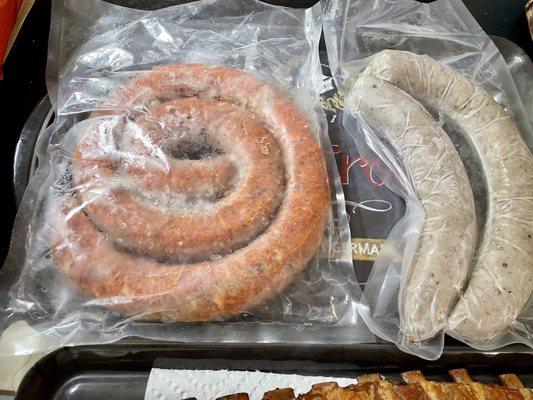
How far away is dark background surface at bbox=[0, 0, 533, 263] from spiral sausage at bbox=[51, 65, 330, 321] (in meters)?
0.31

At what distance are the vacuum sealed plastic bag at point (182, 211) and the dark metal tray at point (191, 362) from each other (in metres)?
0.08

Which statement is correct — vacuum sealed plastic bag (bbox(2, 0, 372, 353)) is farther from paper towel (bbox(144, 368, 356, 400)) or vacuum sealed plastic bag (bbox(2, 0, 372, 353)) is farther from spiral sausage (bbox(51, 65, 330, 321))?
paper towel (bbox(144, 368, 356, 400))

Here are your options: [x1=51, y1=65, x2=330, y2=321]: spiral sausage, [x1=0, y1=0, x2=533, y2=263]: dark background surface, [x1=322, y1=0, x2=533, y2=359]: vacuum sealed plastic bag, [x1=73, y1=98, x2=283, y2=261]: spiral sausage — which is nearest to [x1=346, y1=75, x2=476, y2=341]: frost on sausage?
[x1=322, y1=0, x2=533, y2=359]: vacuum sealed plastic bag

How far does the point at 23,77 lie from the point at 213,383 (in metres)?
1.43

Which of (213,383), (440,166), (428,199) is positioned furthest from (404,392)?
(440,166)

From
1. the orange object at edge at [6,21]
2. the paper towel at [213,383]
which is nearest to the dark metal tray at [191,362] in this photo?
the paper towel at [213,383]

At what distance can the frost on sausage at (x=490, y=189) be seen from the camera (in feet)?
5.30

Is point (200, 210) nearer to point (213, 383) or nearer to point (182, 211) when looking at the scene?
point (182, 211)

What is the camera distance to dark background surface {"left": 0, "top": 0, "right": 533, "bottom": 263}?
6.32 feet

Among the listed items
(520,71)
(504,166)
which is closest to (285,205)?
(504,166)

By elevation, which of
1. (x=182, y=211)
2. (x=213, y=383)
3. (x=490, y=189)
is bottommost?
(x=213, y=383)

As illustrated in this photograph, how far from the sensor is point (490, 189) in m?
1.85

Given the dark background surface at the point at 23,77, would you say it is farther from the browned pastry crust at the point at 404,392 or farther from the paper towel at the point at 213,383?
the browned pastry crust at the point at 404,392

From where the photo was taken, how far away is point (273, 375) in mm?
1562
